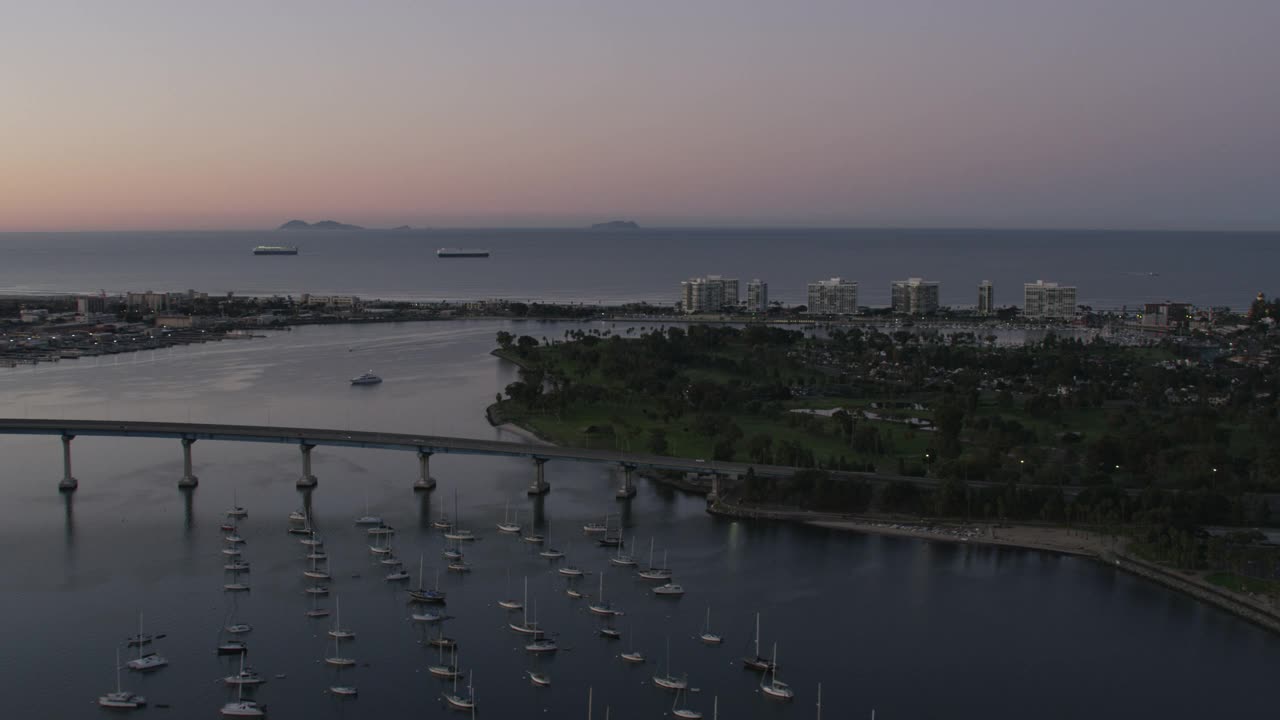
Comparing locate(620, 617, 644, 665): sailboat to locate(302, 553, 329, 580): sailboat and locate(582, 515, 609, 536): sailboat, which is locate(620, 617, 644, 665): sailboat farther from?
locate(302, 553, 329, 580): sailboat

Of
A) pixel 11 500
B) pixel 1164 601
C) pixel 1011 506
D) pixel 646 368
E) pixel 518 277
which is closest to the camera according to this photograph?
pixel 1164 601

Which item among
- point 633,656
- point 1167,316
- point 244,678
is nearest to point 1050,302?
point 1167,316

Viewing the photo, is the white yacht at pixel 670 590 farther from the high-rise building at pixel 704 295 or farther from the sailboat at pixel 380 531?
the high-rise building at pixel 704 295

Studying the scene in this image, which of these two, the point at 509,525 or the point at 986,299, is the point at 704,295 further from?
the point at 509,525

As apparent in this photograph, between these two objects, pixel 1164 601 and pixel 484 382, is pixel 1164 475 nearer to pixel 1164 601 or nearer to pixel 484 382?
pixel 1164 601

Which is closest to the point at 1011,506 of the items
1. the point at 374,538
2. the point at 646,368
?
the point at 374,538
